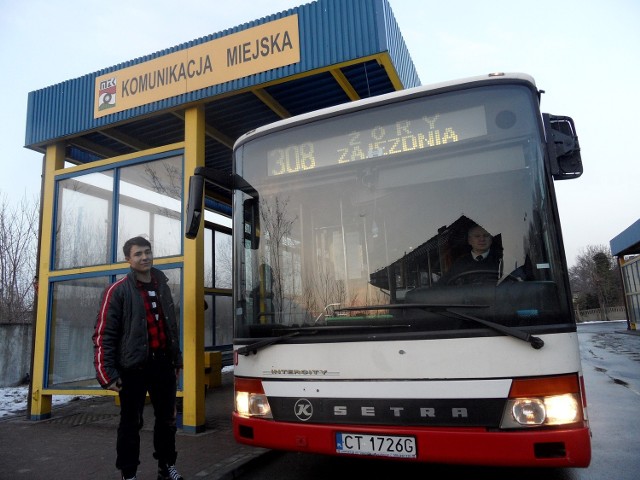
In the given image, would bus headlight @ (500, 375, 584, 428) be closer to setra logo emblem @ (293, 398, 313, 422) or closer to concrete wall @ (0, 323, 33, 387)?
setra logo emblem @ (293, 398, 313, 422)

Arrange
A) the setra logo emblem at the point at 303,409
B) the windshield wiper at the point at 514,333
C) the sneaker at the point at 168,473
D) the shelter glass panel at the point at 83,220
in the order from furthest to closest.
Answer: the shelter glass panel at the point at 83,220, the sneaker at the point at 168,473, the setra logo emblem at the point at 303,409, the windshield wiper at the point at 514,333

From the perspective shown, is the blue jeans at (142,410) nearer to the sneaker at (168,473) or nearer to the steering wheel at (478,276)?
the sneaker at (168,473)

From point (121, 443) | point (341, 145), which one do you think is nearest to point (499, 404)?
point (341, 145)

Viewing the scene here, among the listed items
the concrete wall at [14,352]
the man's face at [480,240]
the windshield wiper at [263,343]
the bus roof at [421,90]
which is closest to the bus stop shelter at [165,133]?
the bus roof at [421,90]

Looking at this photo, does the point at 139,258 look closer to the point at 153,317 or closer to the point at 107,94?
the point at 153,317

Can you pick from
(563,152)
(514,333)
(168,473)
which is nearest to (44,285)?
(168,473)

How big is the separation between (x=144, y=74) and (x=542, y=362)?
605 cm

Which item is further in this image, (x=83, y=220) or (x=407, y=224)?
(x=83, y=220)

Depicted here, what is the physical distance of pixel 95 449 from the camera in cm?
488

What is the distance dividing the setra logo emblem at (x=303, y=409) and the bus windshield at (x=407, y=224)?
0.49 metres

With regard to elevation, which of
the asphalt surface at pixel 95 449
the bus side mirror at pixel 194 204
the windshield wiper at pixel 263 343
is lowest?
the asphalt surface at pixel 95 449

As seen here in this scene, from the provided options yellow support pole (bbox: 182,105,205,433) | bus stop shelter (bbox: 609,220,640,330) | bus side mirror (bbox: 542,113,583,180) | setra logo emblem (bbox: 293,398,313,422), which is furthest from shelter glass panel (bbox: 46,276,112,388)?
bus stop shelter (bbox: 609,220,640,330)

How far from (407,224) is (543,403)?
4.22ft

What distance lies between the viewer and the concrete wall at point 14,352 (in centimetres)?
1020
